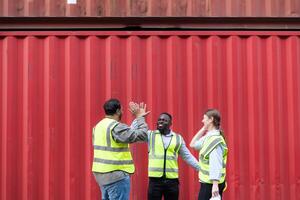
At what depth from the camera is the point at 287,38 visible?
7164 millimetres

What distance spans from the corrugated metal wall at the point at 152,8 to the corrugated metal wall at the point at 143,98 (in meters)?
0.27

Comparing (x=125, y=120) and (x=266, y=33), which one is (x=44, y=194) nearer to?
(x=125, y=120)

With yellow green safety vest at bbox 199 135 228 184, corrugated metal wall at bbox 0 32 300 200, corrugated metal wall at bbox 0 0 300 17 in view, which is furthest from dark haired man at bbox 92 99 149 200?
corrugated metal wall at bbox 0 0 300 17

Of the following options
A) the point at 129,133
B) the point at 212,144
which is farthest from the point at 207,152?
the point at 129,133

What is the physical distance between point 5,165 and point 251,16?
3.86 m

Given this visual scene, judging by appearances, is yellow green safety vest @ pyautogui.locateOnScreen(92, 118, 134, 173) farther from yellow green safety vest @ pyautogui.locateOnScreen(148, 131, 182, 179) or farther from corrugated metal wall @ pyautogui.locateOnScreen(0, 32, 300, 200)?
corrugated metal wall @ pyautogui.locateOnScreen(0, 32, 300, 200)

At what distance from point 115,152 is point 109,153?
6cm

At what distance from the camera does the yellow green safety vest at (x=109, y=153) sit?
5.14 meters

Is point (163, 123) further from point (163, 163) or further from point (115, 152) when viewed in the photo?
point (115, 152)

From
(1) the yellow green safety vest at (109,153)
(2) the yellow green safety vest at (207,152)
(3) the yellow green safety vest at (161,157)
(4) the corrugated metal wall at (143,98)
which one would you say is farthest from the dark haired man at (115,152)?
(4) the corrugated metal wall at (143,98)

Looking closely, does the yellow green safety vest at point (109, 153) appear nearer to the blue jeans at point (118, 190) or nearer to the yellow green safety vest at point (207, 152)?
the blue jeans at point (118, 190)

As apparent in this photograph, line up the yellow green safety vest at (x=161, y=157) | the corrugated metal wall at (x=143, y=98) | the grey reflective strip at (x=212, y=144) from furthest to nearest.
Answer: the corrugated metal wall at (x=143, y=98) → the yellow green safety vest at (x=161, y=157) → the grey reflective strip at (x=212, y=144)

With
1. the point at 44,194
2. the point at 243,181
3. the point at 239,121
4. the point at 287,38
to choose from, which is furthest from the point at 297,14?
the point at 44,194

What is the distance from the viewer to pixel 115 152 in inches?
203
